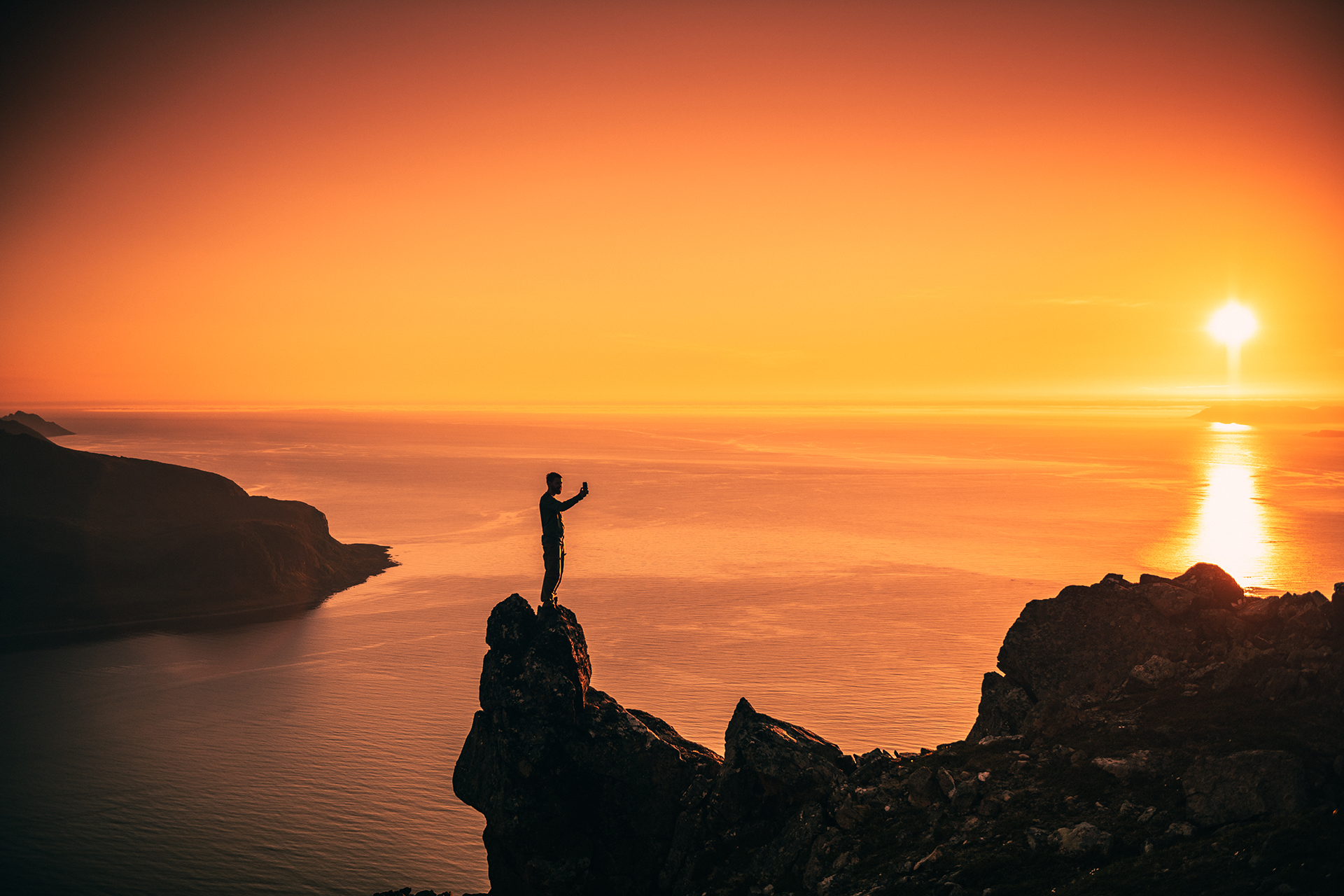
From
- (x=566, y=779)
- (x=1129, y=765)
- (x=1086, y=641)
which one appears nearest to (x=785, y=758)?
(x=566, y=779)

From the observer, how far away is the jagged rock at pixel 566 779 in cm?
2200

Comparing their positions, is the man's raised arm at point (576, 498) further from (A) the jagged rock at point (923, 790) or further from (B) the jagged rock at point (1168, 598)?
(B) the jagged rock at point (1168, 598)

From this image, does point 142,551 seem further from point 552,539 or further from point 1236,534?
point 1236,534

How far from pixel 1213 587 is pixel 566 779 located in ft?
60.5

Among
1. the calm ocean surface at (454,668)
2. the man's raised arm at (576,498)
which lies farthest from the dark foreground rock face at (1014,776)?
the calm ocean surface at (454,668)

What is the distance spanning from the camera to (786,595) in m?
84.6

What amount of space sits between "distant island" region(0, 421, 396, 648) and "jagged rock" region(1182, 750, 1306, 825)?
80.8m

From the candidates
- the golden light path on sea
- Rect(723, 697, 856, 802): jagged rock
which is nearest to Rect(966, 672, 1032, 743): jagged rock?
Rect(723, 697, 856, 802): jagged rock

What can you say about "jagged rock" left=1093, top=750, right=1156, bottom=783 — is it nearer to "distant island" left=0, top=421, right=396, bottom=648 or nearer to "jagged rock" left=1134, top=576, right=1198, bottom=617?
"jagged rock" left=1134, top=576, right=1198, bottom=617

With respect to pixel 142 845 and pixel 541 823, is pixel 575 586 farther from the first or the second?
pixel 541 823

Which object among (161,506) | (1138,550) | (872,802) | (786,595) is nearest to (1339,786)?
(872,802)

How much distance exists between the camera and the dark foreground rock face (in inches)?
590

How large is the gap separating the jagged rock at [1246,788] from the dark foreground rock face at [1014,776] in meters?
0.04

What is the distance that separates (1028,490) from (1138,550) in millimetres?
67921
